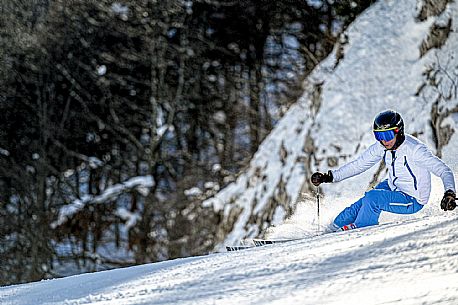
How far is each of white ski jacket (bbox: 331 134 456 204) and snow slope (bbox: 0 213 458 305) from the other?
135cm

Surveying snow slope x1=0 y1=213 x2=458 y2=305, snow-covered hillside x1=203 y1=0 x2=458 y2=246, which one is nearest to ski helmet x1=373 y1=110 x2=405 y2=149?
snow slope x1=0 y1=213 x2=458 y2=305

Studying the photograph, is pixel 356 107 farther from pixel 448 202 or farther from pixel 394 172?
pixel 448 202

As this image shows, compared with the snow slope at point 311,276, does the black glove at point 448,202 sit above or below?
above

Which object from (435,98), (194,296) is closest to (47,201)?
(435,98)

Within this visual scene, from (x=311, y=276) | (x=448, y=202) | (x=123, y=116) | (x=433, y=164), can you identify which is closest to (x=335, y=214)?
(x=433, y=164)

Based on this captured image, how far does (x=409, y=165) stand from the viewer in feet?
25.2

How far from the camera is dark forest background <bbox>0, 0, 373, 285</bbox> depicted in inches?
875

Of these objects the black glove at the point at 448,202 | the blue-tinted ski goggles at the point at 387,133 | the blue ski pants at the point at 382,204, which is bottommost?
the black glove at the point at 448,202

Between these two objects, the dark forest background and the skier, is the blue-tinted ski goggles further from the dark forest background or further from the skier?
the dark forest background

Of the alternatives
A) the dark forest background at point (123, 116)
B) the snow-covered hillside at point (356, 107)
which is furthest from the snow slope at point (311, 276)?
the dark forest background at point (123, 116)

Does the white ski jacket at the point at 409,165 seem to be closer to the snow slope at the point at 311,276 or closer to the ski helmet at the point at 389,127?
the ski helmet at the point at 389,127

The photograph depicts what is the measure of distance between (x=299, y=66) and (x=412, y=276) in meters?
16.8

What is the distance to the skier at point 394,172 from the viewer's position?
7.54m

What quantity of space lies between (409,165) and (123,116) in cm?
1669
